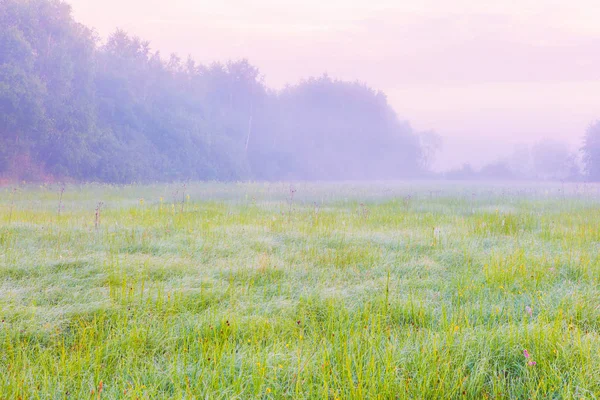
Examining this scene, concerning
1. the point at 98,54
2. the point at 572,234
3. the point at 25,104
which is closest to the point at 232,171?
the point at 98,54

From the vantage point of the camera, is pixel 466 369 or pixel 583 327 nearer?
pixel 466 369

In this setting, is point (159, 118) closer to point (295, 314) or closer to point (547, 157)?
point (295, 314)

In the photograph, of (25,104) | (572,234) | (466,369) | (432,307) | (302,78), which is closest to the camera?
(466,369)

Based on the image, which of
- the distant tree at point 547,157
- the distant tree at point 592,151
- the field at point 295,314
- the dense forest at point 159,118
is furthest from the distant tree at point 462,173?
the field at point 295,314

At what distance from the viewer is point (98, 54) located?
118 ft

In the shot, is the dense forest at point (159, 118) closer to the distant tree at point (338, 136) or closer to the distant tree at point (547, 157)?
the distant tree at point (338, 136)

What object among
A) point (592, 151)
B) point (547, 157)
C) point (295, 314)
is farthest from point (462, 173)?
point (295, 314)

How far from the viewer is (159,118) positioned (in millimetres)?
38219

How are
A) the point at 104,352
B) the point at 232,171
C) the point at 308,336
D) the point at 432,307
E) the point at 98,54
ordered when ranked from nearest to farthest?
1. the point at 104,352
2. the point at 308,336
3. the point at 432,307
4. the point at 98,54
5. the point at 232,171

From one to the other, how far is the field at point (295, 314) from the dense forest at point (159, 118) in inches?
843

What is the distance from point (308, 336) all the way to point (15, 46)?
2759 cm

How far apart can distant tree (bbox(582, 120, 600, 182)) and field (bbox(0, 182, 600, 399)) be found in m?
44.4

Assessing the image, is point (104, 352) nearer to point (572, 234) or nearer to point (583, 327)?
point (583, 327)

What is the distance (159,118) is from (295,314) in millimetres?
37782
